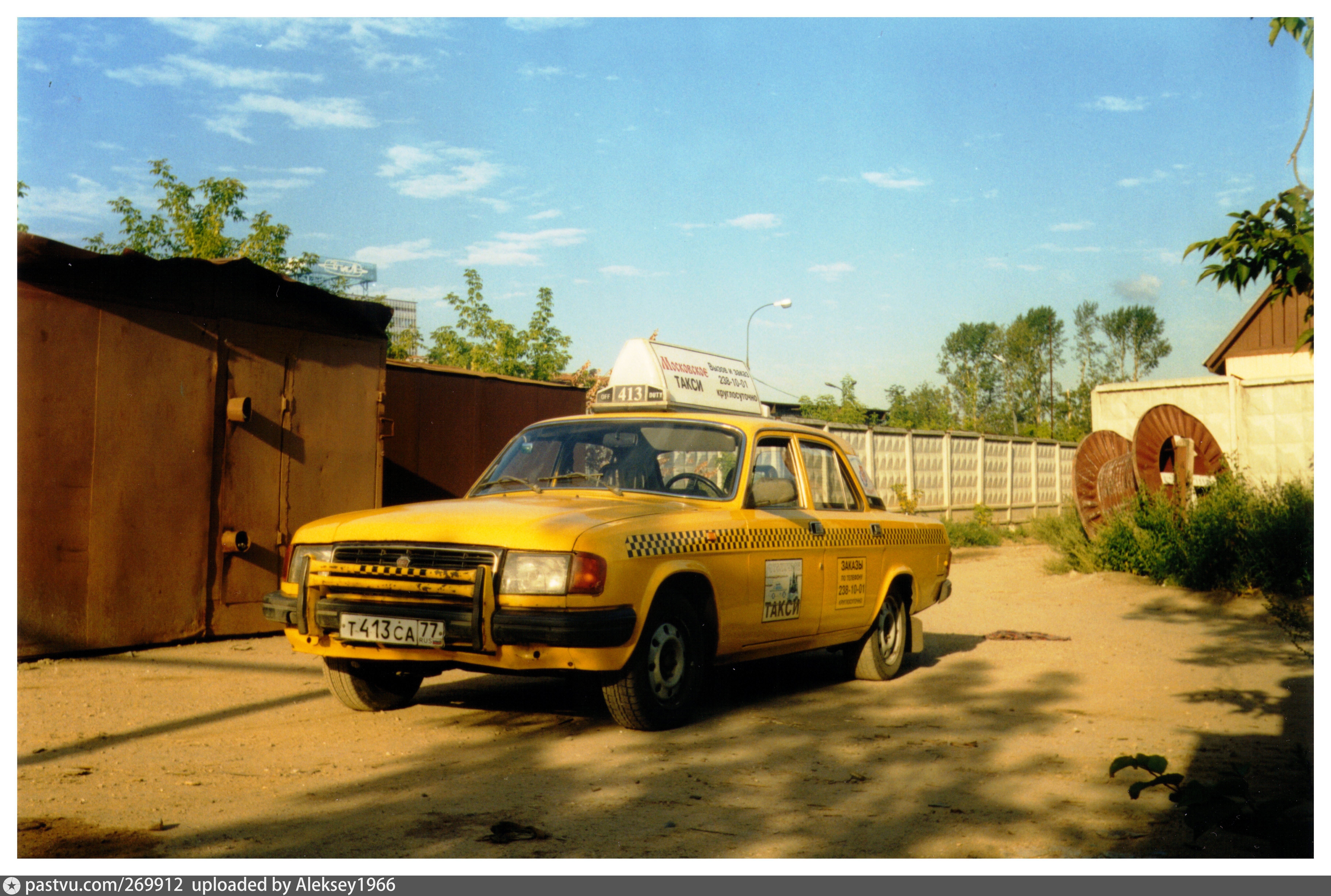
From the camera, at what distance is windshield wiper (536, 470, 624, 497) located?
19.9 feet

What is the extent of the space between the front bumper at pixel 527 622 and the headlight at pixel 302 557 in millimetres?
326

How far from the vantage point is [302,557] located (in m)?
5.34

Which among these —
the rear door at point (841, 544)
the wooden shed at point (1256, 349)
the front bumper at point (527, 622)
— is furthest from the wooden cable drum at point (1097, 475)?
the wooden shed at point (1256, 349)

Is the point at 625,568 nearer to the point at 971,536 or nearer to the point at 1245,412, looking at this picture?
the point at 1245,412

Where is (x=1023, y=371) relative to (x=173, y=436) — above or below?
above

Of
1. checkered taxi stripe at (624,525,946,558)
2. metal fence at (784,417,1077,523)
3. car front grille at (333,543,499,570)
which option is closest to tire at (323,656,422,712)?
car front grille at (333,543,499,570)

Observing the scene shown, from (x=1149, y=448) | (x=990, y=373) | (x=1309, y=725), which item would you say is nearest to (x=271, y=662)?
(x=1309, y=725)

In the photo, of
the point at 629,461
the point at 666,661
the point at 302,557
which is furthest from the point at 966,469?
the point at 302,557

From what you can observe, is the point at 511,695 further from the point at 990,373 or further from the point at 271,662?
the point at 990,373

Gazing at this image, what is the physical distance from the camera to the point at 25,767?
4.57 m

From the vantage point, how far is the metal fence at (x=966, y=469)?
63.6 feet

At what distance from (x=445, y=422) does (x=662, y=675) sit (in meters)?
6.19

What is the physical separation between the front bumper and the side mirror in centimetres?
135

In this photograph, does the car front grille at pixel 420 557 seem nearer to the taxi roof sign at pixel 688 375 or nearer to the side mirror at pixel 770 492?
the side mirror at pixel 770 492
